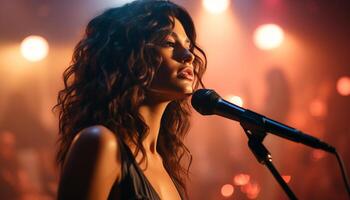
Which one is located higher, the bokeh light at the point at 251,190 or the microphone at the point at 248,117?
the microphone at the point at 248,117

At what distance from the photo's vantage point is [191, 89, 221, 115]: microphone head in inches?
53.1

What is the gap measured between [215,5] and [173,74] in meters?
2.78

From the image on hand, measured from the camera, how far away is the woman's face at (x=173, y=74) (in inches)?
60.0

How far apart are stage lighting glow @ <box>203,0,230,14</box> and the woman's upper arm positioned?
3.08m

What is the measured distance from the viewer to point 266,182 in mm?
4109

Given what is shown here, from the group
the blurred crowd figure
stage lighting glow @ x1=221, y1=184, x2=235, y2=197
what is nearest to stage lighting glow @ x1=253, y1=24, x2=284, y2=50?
stage lighting glow @ x1=221, y1=184, x2=235, y2=197

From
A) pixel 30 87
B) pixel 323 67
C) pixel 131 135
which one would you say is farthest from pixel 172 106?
pixel 323 67

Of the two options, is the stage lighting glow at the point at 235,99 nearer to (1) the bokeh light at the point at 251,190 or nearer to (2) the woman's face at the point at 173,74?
(1) the bokeh light at the point at 251,190

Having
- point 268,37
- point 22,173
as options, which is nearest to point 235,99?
point 268,37

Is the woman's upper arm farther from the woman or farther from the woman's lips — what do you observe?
the woman's lips

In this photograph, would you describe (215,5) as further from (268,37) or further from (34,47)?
(34,47)

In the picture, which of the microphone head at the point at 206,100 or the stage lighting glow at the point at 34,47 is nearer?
the microphone head at the point at 206,100

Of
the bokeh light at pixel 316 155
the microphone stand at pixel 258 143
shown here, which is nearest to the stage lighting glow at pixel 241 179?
the bokeh light at pixel 316 155

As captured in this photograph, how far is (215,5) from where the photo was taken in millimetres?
4180
